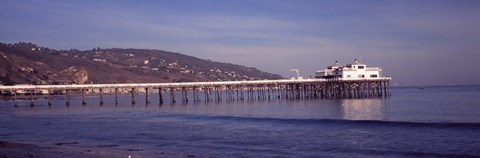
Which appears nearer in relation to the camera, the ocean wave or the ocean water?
the ocean water

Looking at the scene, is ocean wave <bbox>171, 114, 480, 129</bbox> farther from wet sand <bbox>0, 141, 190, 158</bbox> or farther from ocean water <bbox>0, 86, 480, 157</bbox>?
wet sand <bbox>0, 141, 190, 158</bbox>

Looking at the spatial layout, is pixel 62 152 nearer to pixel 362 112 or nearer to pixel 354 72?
pixel 362 112

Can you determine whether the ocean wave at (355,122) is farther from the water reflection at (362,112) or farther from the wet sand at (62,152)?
the wet sand at (62,152)

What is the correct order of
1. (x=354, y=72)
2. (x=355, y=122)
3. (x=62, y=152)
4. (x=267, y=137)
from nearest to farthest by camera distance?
1. (x=62, y=152)
2. (x=267, y=137)
3. (x=355, y=122)
4. (x=354, y=72)

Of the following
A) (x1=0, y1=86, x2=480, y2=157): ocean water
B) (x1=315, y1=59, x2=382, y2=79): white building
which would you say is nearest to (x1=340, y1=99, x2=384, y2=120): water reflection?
(x1=0, y1=86, x2=480, y2=157): ocean water

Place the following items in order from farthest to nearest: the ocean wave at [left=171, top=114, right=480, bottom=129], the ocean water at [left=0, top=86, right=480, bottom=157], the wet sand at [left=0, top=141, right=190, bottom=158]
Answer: the ocean wave at [left=171, top=114, right=480, bottom=129] < the ocean water at [left=0, top=86, right=480, bottom=157] < the wet sand at [left=0, top=141, right=190, bottom=158]

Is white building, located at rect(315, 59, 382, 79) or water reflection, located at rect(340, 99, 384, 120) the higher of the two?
white building, located at rect(315, 59, 382, 79)

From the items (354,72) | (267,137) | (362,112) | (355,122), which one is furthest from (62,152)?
(354,72)

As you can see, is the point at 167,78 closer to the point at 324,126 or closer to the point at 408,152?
the point at 324,126

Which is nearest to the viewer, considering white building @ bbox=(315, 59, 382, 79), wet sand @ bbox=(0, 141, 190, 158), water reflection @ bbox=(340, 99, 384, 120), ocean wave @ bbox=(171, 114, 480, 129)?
wet sand @ bbox=(0, 141, 190, 158)

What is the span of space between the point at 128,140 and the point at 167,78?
16662cm

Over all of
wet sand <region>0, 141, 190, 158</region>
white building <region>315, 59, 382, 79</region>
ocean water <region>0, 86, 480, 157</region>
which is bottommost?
ocean water <region>0, 86, 480, 157</region>

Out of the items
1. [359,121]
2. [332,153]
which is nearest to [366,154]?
[332,153]

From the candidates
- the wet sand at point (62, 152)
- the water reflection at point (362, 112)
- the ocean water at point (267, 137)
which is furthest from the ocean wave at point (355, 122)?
the wet sand at point (62, 152)
